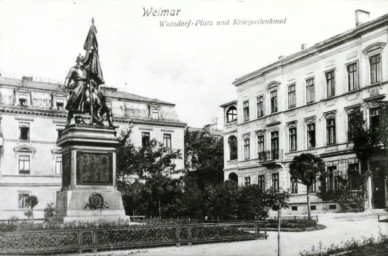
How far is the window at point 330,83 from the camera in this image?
33.1 meters

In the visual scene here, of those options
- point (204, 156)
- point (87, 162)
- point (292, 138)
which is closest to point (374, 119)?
point (292, 138)

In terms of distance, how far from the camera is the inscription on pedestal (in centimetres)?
1565

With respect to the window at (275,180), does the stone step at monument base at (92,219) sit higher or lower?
lower

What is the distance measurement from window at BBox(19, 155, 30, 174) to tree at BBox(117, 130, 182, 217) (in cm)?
1052

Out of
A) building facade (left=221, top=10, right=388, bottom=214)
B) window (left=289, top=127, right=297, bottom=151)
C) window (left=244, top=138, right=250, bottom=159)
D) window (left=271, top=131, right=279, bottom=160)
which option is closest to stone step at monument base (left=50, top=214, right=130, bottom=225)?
building facade (left=221, top=10, right=388, bottom=214)

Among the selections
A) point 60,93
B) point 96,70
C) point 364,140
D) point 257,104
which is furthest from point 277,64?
point 96,70

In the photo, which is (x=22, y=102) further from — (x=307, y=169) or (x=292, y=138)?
(x=307, y=169)

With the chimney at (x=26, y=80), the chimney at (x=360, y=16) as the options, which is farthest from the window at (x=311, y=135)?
the chimney at (x=26, y=80)

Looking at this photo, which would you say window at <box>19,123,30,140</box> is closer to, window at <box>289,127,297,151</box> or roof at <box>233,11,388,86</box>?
roof at <box>233,11,388,86</box>

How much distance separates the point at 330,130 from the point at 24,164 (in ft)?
83.0

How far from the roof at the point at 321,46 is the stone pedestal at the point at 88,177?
1863 cm

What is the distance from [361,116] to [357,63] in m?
3.42

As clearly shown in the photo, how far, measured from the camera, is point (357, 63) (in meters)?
30.5

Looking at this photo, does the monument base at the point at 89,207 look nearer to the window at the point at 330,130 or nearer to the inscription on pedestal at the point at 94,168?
the inscription on pedestal at the point at 94,168
